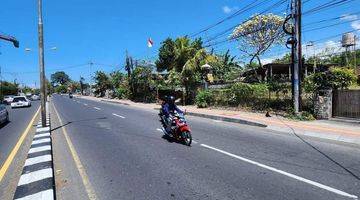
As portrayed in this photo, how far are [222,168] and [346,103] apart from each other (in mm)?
11477

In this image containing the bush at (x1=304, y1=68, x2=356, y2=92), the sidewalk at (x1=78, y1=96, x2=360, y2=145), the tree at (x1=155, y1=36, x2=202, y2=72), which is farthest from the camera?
the tree at (x1=155, y1=36, x2=202, y2=72)

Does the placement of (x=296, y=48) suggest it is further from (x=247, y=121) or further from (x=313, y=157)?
(x=313, y=157)

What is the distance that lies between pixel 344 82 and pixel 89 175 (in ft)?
47.4

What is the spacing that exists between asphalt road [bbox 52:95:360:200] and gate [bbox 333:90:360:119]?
16.4 ft

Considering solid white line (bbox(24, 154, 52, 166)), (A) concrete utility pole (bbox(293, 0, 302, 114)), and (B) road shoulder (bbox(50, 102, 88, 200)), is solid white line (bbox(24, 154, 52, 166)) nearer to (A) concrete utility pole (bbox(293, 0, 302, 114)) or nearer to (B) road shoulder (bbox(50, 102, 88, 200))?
(B) road shoulder (bbox(50, 102, 88, 200))

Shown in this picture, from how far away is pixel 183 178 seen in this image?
26.2 ft

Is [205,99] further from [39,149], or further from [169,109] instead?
[39,149]

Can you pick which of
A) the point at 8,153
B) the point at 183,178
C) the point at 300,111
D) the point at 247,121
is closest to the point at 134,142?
the point at 8,153

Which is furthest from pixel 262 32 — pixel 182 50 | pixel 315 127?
pixel 315 127

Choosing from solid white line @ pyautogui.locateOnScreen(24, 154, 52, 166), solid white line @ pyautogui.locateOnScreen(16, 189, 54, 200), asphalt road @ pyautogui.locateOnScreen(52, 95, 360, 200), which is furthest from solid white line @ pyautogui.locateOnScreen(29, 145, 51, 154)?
solid white line @ pyautogui.locateOnScreen(16, 189, 54, 200)

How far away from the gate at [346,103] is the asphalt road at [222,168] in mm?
5001

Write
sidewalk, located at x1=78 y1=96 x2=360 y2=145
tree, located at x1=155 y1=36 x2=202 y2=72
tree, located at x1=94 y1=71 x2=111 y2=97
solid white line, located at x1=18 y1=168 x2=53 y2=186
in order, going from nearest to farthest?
solid white line, located at x1=18 y1=168 x2=53 y2=186
sidewalk, located at x1=78 y1=96 x2=360 y2=145
tree, located at x1=155 y1=36 x2=202 y2=72
tree, located at x1=94 y1=71 x2=111 y2=97

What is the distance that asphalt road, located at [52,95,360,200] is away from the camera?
6.93 m

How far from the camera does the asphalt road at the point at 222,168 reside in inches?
273
